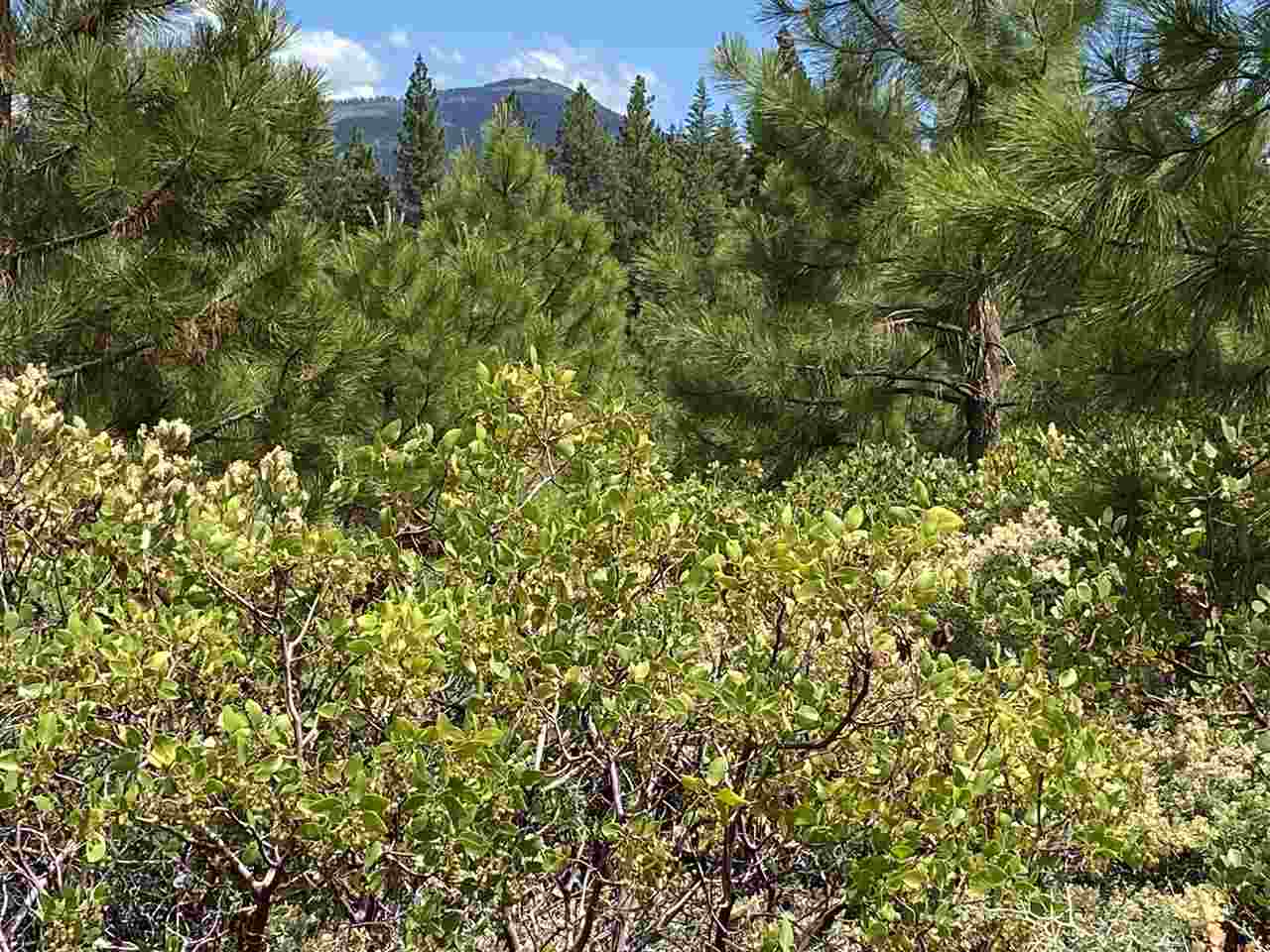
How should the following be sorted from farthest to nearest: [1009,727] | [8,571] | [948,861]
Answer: [8,571] < [1009,727] < [948,861]

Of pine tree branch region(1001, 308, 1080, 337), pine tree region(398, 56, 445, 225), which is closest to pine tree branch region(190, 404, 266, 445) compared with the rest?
pine tree branch region(1001, 308, 1080, 337)

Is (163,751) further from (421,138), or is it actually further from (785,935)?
(421,138)

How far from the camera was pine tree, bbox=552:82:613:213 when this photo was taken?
42.8m

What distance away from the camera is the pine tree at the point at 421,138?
42.3 meters

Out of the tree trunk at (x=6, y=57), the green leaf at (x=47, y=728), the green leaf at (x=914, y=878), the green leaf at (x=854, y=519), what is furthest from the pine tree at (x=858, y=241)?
the green leaf at (x=47, y=728)

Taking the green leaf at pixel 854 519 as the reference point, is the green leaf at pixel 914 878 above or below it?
below

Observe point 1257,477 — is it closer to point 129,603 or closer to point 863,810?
point 863,810

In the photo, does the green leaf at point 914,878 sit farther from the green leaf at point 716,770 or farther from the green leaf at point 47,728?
the green leaf at point 47,728

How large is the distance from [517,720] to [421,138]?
146 feet

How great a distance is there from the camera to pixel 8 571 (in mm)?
2510

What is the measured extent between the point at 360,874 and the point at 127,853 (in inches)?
27.6

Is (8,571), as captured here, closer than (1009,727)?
No

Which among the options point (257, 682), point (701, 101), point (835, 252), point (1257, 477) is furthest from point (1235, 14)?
point (701, 101)

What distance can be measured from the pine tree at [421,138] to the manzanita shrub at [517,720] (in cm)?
4234
